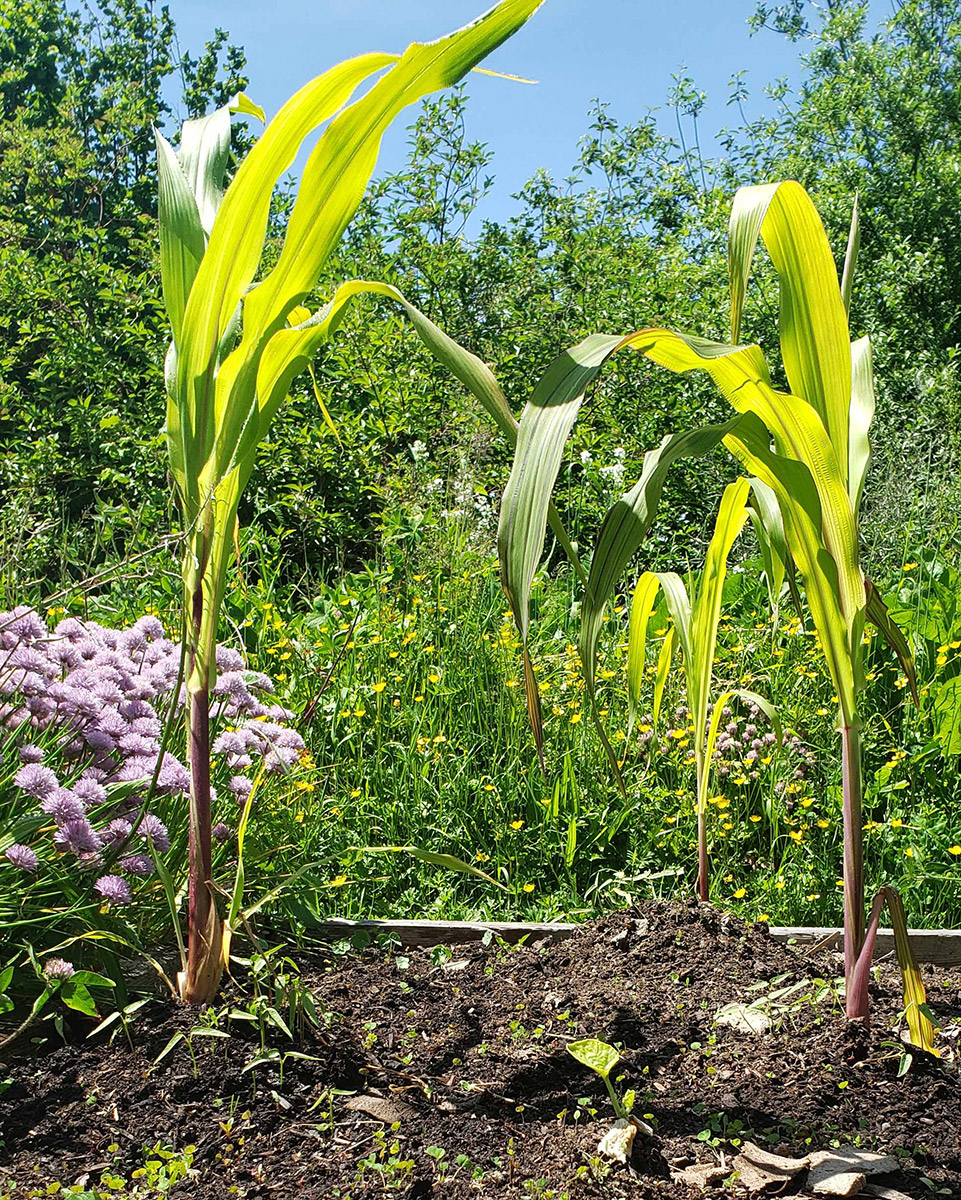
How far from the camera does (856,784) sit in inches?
58.9

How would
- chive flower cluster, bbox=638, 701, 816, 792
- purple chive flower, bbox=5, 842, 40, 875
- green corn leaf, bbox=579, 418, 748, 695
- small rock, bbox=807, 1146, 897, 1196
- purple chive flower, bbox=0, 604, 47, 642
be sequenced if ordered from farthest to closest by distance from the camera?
1. chive flower cluster, bbox=638, 701, 816, 792
2. purple chive flower, bbox=0, 604, 47, 642
3. purple chive flower, bbox=5, 842, 40, 875
4. small rock, bbox=807, 1146, 897, 1196
5. green corn leaf, bbox=579, 418, 748, 695

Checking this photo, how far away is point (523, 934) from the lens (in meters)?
2.10

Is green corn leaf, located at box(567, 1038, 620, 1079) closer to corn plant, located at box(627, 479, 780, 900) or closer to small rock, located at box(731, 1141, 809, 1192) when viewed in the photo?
small rock, located at box(731, 1141, 809, 1192)

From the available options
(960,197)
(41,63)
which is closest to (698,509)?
(960,197)

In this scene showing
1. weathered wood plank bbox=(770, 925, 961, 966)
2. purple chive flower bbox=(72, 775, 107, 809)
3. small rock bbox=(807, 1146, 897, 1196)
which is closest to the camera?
small rock bbox=(807, 1146, 897, 1196)

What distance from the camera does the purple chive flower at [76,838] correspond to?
1581 mm

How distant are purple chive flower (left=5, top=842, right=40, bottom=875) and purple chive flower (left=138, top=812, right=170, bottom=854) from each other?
0.58 ft

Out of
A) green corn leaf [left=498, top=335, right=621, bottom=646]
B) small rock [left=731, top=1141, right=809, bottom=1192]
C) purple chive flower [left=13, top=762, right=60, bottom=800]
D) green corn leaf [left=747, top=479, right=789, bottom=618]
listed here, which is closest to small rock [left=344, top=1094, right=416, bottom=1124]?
small rock [left=731, top=1141, right=809, bottom=1192]

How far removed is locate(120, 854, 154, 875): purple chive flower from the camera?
66.4 inches

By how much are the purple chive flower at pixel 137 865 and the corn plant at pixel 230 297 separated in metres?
0.17

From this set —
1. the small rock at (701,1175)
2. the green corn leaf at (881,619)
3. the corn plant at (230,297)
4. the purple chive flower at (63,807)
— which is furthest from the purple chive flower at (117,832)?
the green corn leaf at (881,619)

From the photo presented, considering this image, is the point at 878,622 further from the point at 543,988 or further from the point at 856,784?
the point at 543,988

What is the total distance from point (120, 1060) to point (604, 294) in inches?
182

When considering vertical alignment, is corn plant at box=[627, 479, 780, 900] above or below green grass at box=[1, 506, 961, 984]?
above
